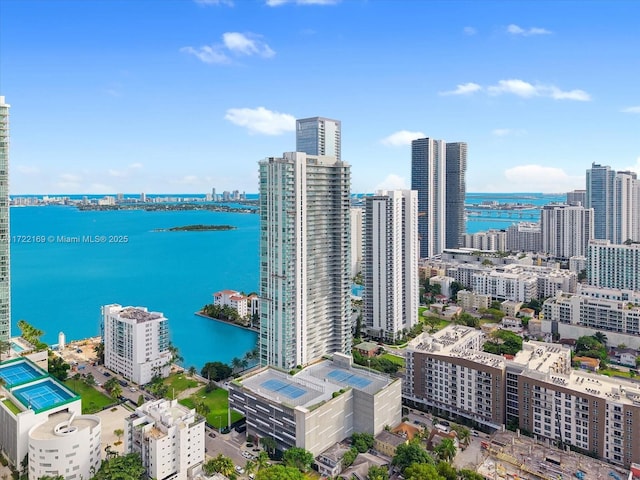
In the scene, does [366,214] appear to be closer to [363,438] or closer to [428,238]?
[363,438]

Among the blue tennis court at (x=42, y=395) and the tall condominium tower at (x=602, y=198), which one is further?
the tall condominium tower at (x=602, y=198)

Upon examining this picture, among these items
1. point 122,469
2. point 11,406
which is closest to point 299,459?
point 122,469

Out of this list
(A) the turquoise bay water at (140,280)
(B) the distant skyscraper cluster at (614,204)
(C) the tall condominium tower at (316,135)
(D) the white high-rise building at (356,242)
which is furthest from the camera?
(B) the distant skyscraper cluster at (614,204)

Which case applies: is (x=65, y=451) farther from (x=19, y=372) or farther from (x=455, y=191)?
(x=455, y=191)

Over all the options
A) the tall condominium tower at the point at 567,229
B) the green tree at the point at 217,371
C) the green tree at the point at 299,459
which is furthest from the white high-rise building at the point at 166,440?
the tall condominium tower at the point at 567,229

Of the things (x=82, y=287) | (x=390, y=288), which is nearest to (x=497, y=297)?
(x=390, y=288)

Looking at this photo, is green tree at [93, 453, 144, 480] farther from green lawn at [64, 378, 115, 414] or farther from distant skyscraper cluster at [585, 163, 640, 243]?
distant skyscraper cluster at [585, 163, 640, 243]

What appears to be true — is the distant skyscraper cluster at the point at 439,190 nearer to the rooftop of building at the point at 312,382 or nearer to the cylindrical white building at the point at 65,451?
the rooftop of building at the point at 312,382
